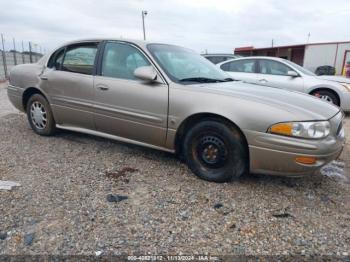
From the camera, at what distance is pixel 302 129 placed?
8.84 ft

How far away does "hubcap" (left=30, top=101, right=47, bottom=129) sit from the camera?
4578 mm

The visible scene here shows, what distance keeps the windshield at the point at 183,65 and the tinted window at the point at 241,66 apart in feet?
12.3

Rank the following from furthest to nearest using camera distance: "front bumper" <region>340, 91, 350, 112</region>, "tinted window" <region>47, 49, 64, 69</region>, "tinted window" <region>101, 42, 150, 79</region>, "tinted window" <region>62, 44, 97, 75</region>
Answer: "front bumper" <region>340, 91, 350, 112</region> < "tinted window" <region>47, 49, 64, 69</region> < "tinted window" <region>62, 44, 97, 75</region> < "tinted window" <region>101, 42, 150, 79</region>

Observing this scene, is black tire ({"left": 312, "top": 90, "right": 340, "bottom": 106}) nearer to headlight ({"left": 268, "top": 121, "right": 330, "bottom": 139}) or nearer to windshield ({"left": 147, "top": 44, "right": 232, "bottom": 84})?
windshield ({"left": 147, "top": 44, "right": 232, "bottom": 84})

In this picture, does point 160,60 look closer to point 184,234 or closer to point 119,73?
point 119,73

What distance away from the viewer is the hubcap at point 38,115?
180 inches

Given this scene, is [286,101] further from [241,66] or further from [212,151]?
[241,66]

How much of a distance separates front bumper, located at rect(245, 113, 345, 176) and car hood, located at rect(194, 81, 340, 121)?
193mm

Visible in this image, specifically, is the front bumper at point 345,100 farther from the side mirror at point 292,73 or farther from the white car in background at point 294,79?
the side mirror at point 292,73

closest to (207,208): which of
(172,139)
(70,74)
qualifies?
(172,139)

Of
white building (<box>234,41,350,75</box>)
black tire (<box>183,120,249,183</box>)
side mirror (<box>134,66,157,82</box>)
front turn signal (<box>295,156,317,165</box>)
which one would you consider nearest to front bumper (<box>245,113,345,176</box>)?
front turn signal (<box>295,156,317,165</box>)

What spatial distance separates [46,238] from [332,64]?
79.5ft

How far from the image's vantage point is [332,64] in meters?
22.1

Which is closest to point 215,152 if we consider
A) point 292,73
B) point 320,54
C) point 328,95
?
point 292,73
